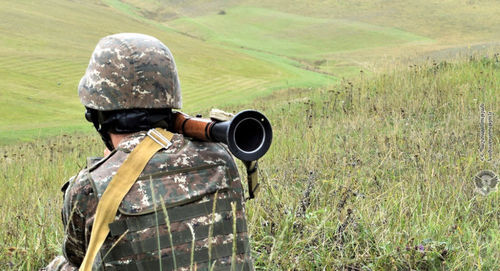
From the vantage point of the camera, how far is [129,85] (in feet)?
6.84

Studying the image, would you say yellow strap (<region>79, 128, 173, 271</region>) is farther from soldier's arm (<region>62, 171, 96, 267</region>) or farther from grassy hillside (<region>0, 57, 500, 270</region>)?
grassy hillside (<region>0, 57, 500, 270</region>)

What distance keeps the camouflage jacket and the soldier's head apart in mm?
161

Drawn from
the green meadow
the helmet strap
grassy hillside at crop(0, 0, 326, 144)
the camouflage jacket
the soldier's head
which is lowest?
grassy hillside at crop(0, 0, 326, 144)

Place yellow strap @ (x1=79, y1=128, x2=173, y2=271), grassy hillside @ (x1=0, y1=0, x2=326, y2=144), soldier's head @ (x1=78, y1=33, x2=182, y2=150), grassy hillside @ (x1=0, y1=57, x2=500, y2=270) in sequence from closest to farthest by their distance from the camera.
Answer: yellow strap @ (x1=79, y1=128, x2=173, y2=271)
soldier's head @ (x1=78, y1=33, x2=182, y2=150)
grassy hillside @ (x1=0, y1=57, x2=500, y2=270)
grassy hillside @ (x1=0, y1=0, x2=326, y2=144)

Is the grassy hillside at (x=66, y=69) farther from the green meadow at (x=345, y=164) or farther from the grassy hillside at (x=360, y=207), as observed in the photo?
the grassy hillside at (x=360, y=207)

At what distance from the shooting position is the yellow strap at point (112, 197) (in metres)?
1.73

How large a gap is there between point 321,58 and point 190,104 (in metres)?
21.5

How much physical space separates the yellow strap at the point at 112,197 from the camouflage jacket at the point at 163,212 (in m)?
0.03

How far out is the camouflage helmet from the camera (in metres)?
2.08

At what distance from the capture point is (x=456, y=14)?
49781mm

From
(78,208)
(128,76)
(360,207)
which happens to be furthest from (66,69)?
(78,208)

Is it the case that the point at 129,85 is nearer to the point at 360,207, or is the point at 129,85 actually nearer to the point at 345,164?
the point at 360,207

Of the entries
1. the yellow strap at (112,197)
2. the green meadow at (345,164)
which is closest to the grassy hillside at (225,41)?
the green meadow at (345,164)

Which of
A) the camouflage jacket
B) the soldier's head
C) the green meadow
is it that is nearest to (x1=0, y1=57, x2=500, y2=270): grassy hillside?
the green meadow
